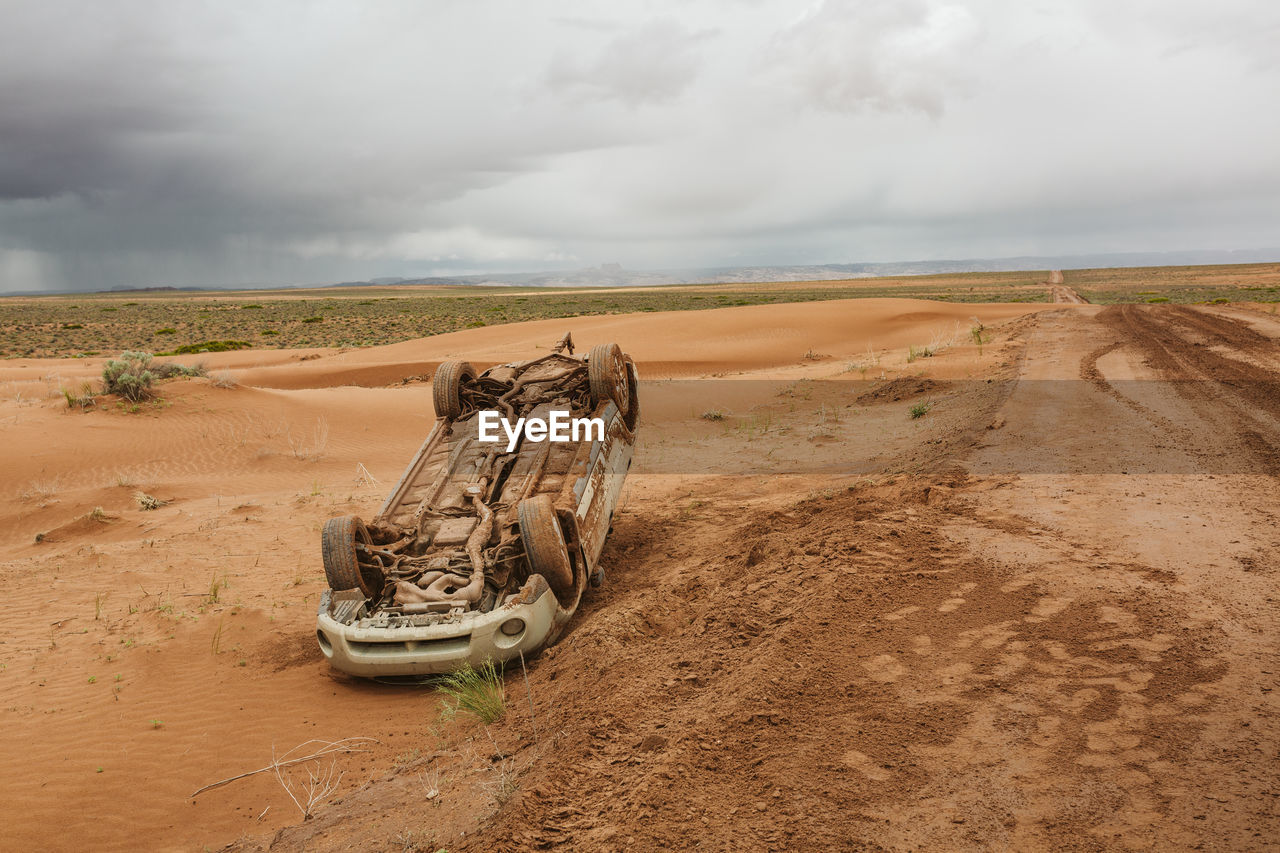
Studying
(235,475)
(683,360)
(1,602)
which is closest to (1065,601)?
(1,602)

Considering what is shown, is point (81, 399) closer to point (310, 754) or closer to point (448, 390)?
point (448, 390)

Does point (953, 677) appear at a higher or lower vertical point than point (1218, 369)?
lower

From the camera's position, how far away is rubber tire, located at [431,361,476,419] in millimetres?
8609

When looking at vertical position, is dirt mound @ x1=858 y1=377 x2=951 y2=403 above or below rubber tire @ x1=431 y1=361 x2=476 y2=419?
below

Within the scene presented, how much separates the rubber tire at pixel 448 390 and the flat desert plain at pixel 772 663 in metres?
2.51

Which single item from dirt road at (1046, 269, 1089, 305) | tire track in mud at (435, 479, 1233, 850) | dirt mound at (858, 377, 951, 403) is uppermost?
dirt road at (1046, 269, 1089, 305)

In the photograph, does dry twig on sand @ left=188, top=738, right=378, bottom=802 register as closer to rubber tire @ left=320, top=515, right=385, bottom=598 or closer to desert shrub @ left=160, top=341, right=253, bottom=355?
rubber tire @ left=320, top=515, right=385, bottom=598

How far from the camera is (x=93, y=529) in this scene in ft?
33.4

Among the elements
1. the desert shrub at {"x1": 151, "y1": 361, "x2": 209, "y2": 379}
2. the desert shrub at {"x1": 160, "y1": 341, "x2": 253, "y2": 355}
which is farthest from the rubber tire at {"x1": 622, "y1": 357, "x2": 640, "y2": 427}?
the desert shrub at {"x1": 160, "y1": 341, "x2": 253, "y2": 355}

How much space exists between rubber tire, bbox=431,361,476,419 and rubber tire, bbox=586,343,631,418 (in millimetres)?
1571

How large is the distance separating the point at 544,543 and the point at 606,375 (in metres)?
2.79

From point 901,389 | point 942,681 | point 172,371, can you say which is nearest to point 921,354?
point 901,389

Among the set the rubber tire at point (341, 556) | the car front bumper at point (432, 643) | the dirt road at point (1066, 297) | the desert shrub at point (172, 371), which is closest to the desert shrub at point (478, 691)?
the car front bumper at point (432, 643)

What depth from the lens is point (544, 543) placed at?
5969 mm
